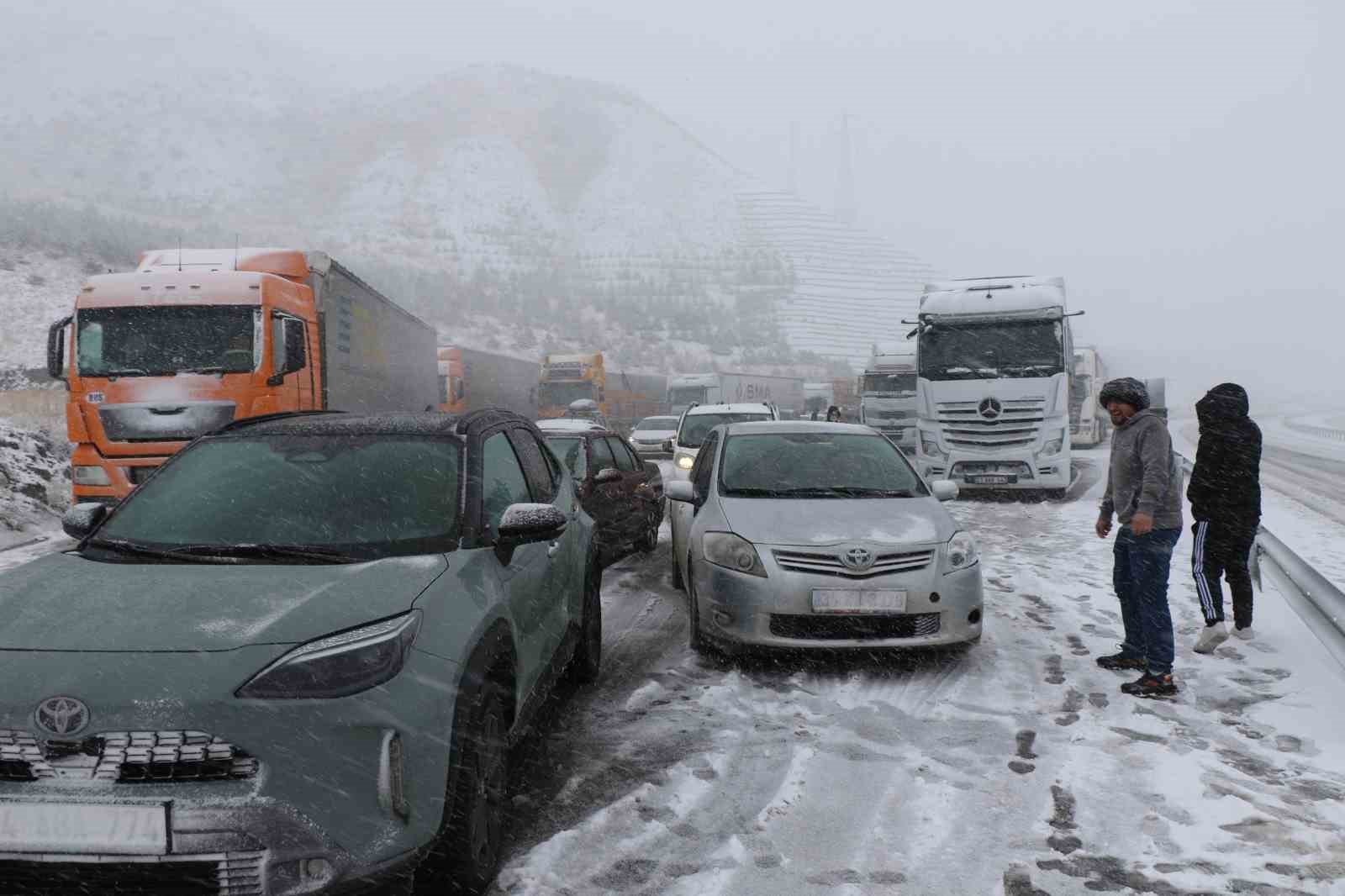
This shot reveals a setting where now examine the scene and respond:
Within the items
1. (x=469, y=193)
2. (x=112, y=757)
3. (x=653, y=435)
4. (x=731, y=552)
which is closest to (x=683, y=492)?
(x=731, y=552)

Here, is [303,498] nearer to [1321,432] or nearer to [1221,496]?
[1221,496]

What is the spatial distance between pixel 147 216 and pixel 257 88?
214 ft

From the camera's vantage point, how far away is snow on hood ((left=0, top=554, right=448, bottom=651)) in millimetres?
2488

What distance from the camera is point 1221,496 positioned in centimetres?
565

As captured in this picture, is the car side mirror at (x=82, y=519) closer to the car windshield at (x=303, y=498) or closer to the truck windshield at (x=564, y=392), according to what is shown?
the car windshield at (x=303, y=498)

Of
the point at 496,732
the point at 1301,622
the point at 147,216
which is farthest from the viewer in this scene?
the point at 147,216

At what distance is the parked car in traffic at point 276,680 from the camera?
88.7 inches

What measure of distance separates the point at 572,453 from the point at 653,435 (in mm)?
13260

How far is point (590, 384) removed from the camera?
86.6ft

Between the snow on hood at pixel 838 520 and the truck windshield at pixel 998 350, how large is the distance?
28.2ft

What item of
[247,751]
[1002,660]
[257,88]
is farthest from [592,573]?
[257,88]

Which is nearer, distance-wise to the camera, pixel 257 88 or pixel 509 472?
pixel 509 472

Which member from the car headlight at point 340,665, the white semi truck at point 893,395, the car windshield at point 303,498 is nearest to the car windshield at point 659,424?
the white semi truck at point 893,395

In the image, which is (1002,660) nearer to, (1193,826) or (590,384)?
(1193,826)
